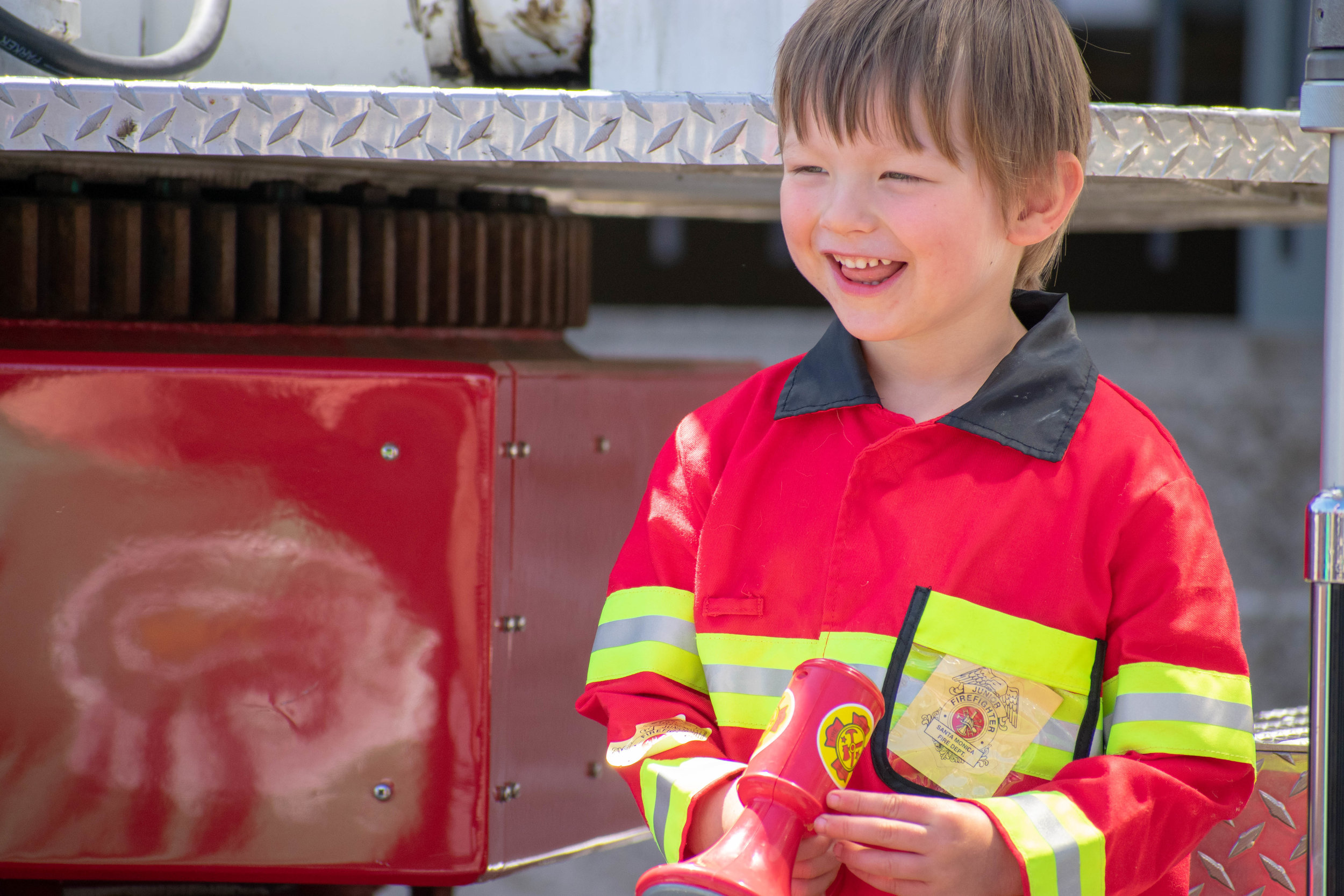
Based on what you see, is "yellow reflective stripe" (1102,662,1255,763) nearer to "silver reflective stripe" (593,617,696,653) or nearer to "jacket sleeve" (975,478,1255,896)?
"jacket sleeve" (975,478,1255,896)

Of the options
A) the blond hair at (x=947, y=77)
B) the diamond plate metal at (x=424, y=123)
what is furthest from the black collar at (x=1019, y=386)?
the diamond plate metal at (x=424, y=123)

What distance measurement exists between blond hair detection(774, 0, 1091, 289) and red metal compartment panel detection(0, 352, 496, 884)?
1.37 feet

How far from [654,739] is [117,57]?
0.80 metres

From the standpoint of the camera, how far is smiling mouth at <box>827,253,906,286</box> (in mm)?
872

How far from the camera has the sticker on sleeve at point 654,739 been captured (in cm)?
87

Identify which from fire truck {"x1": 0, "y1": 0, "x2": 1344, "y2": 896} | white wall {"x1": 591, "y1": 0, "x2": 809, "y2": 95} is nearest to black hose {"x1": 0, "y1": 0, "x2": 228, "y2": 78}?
fire truck {"x1": 0, "y1": 0, "x2": 1344, "y2": 896}

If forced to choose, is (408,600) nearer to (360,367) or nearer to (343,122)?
(360,367)

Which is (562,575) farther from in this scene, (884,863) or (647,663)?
(884,863)

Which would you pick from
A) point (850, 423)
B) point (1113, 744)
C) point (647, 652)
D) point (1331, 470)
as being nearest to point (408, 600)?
point (647, 652)

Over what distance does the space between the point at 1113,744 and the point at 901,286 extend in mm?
317

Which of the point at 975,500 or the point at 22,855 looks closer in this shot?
the point at 975,500

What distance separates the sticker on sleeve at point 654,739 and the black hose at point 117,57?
738 mm

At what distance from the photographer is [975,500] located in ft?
2.81

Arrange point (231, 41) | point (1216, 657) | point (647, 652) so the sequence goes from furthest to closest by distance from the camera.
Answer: point (231, 41)
point (647, 652)
point (1216, 657)
